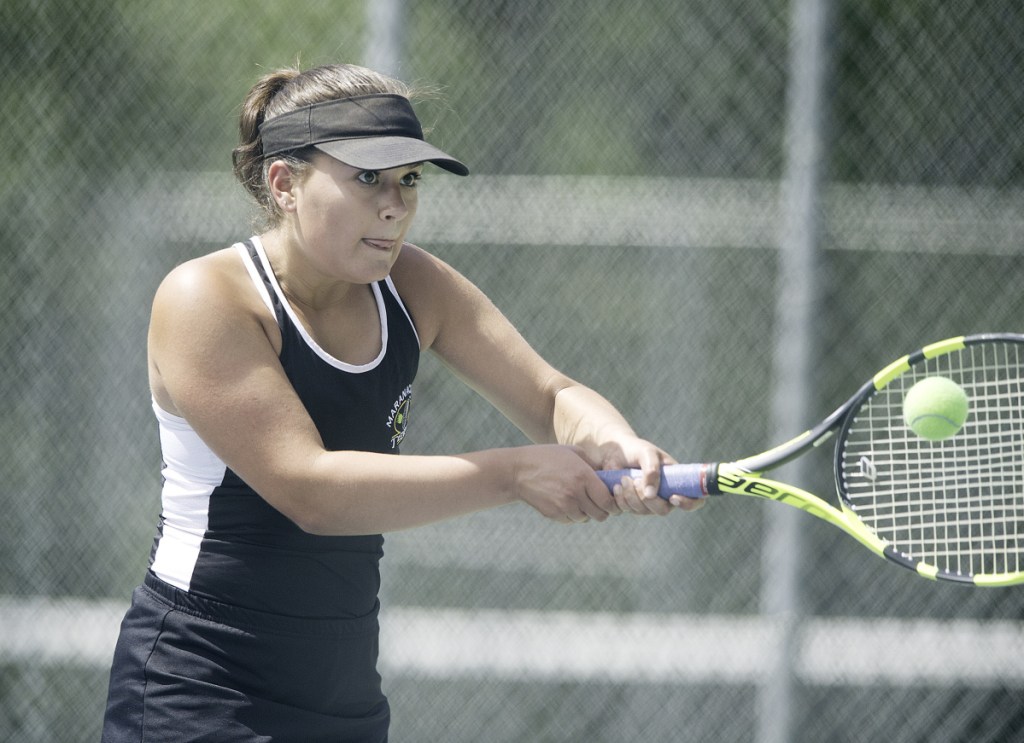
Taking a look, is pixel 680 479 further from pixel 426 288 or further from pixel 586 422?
pixel 426 288

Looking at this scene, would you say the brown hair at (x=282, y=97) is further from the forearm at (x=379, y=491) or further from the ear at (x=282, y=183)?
the forearm at (x=379, y=491)

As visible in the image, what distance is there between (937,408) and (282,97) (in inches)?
49.5

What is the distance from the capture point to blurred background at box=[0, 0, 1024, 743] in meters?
3.43

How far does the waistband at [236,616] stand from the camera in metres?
1.91

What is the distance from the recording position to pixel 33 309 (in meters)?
3.60

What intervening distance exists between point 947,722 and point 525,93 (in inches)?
85.4

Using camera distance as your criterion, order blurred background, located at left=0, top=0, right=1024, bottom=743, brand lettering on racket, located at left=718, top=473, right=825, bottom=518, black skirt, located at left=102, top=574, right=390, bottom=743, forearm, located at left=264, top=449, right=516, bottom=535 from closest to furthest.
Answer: forearm, located at left=264, top=449, right=516, bottom=535 < black skirt, located at left=102, top=574, right=390, bottom=743 < brand lettering on racket, located at left=718, top=473, right=825, bottom=518 < blurred background, located at left=0, top=0, right=1024, bottom=743

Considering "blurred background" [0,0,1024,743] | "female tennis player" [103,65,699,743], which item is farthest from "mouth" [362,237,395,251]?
"blurred background" [0,0,1024,743]

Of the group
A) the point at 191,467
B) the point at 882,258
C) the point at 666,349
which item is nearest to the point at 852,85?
the point at 882,258

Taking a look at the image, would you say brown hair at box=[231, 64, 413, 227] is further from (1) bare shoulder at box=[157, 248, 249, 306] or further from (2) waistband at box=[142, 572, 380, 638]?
(2) waistband at box=[142, 572, 380, 638]

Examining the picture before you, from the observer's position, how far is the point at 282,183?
1971 millimetres

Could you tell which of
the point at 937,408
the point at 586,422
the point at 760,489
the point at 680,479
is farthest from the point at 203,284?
the point at 937,408

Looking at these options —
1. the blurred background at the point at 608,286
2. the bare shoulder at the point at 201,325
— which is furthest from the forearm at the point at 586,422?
the blurred background at the point at 608,286

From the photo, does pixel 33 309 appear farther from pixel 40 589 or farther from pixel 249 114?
pixel 249 114
